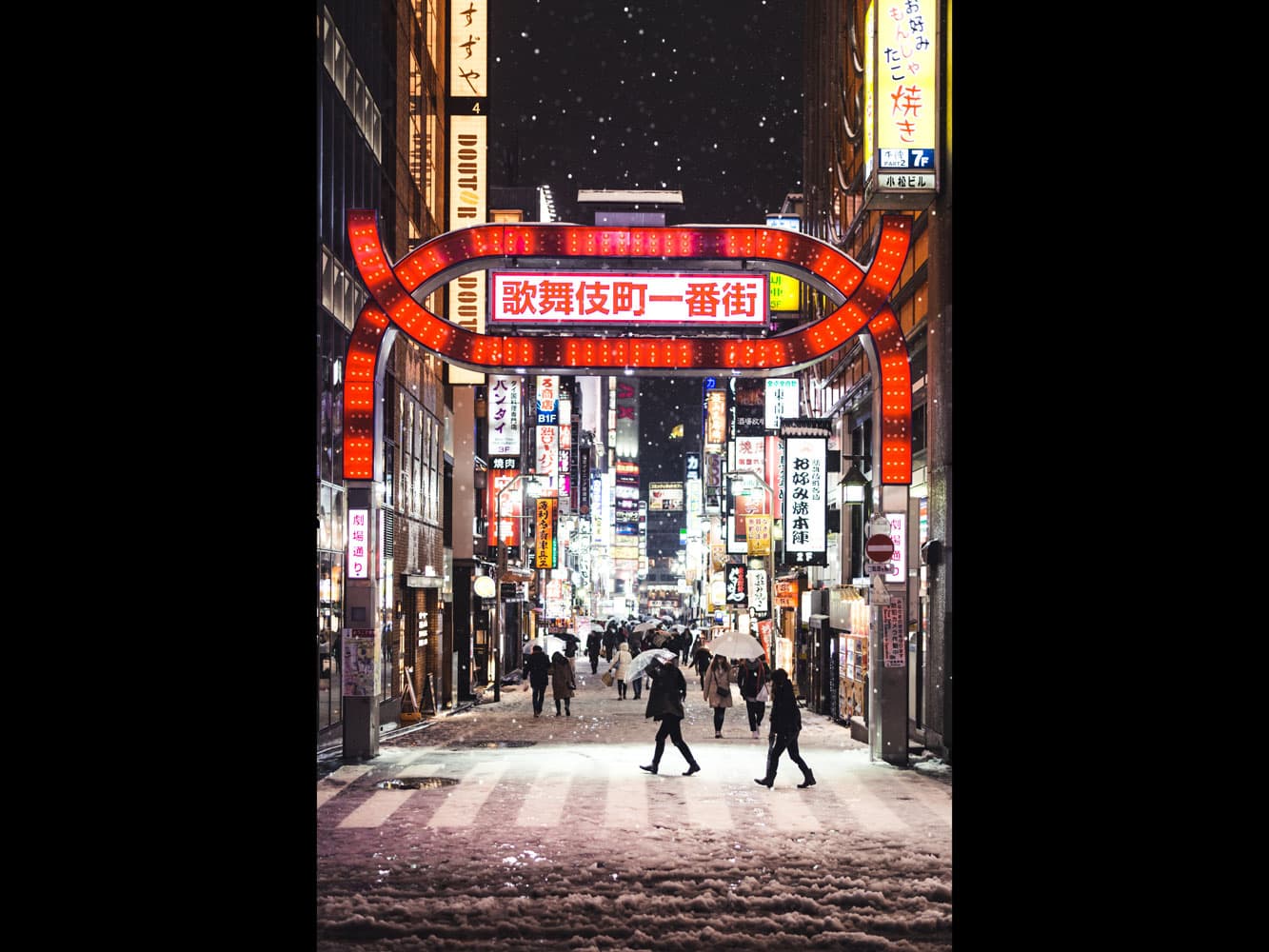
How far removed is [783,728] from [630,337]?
6.60m

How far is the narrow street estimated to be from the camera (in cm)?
1019

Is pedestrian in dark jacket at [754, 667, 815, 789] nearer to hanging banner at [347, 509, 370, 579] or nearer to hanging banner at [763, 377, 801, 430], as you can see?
hanging banner at [347, 509, 370, 579]

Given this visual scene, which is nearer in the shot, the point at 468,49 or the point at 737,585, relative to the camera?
the point at 468,49

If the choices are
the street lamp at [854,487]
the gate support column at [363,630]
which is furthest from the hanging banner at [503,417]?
the gate support column at [363,630]

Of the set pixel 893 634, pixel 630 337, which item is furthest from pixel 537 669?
pixel 630 337

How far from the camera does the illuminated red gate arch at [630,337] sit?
21438mm

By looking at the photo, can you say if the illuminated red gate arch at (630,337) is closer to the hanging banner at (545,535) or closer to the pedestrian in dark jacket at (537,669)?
the pedestrian in dark jacket at (537,669)

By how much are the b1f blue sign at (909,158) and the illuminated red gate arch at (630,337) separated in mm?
1375

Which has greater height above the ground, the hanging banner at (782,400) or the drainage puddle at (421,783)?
the hanging banner at (782,400)

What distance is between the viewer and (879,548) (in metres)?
21.2

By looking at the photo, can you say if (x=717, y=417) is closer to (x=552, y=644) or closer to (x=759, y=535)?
(x=759, y=535)

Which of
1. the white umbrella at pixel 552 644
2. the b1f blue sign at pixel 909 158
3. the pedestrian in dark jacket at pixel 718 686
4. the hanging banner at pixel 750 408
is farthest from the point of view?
the hanging banner at pixel 750 408
